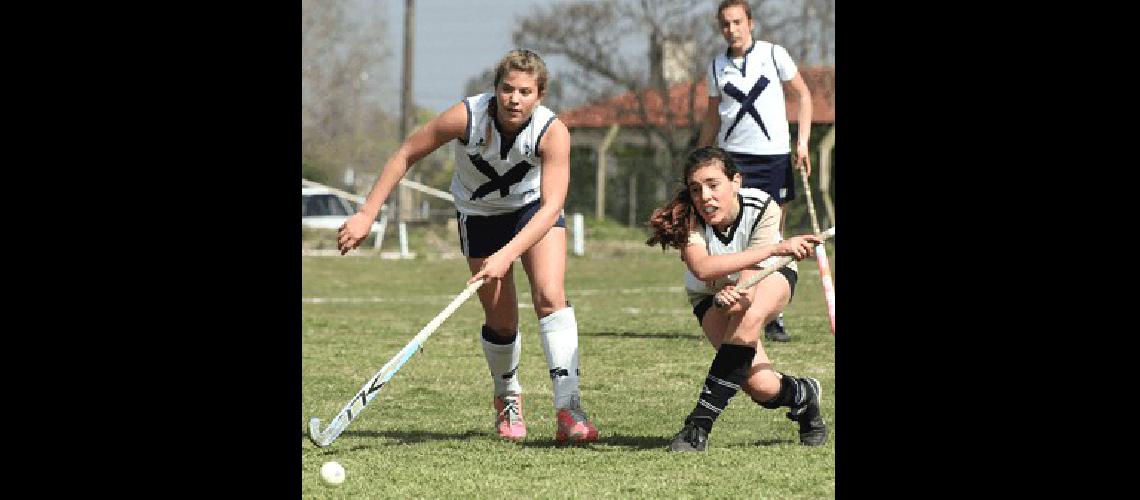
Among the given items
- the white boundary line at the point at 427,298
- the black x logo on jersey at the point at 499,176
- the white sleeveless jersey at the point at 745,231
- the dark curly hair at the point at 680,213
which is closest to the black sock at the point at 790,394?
the white sleeveless jersey at the point at 745,231

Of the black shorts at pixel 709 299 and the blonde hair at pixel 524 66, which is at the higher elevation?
the blonde hair at pixel 524 66

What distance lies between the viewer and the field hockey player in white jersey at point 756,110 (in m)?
10.4

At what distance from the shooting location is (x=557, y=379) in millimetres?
7098

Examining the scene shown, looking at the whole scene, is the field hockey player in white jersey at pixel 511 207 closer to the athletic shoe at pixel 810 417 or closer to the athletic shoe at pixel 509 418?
the athletic shoe at pixel 509 418

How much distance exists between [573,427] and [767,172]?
4.07 meters

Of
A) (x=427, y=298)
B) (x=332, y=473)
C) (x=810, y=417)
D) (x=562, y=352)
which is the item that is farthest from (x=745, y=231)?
(x=427, y=298)

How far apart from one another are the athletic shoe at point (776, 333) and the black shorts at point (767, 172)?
81 centimetres

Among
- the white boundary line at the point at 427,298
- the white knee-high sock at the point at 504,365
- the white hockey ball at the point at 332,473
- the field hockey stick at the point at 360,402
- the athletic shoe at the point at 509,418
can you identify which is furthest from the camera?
the white boundary line at the point at 427,298

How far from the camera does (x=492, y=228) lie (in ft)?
23.7

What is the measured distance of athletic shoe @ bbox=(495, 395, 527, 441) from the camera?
23.9 ft
